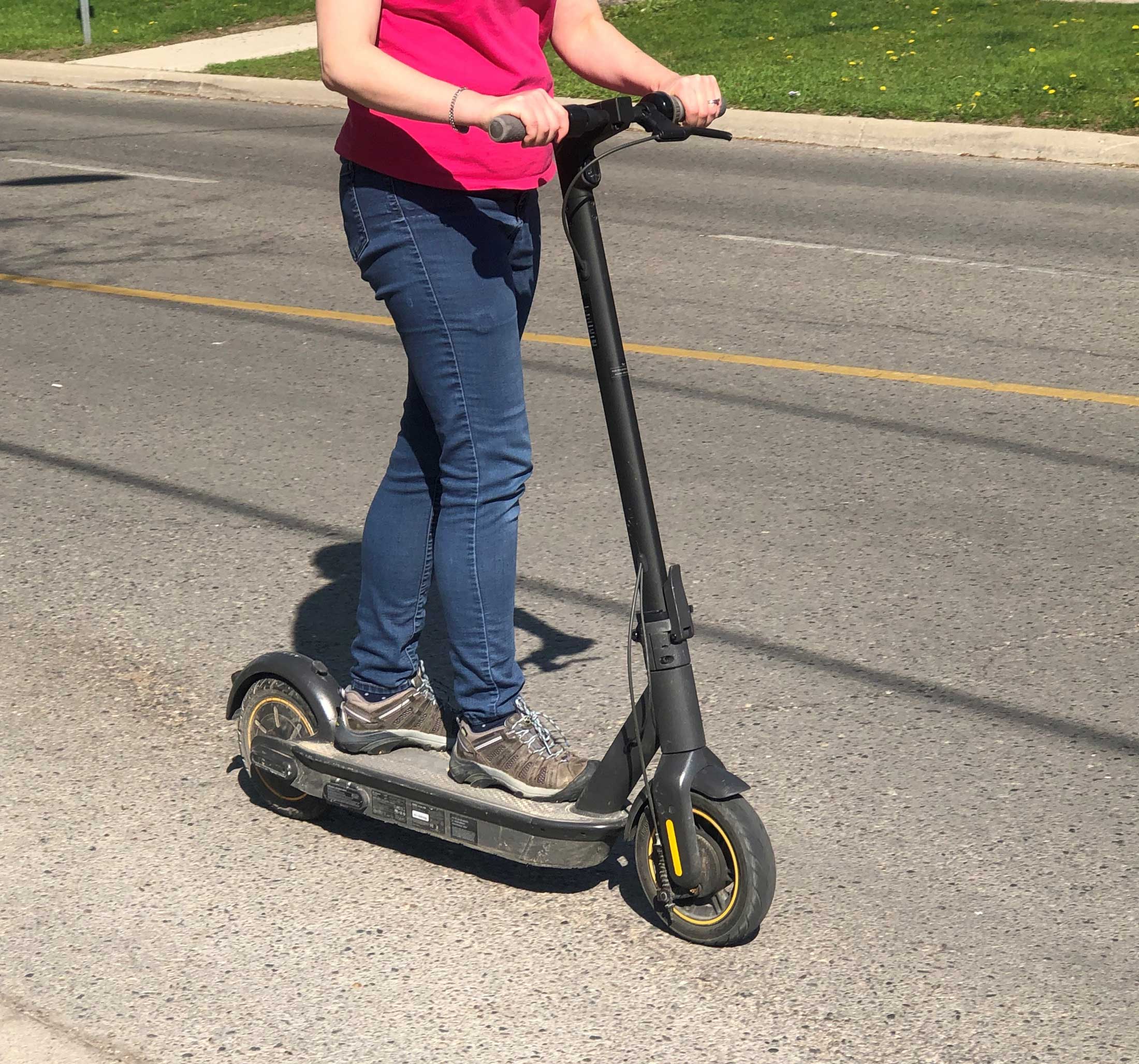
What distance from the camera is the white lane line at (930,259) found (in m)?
8.83

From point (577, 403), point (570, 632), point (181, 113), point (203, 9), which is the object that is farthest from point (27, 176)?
point (203, 9)

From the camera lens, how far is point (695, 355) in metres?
7.39

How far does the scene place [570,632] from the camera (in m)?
4.59

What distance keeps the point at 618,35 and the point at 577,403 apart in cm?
336

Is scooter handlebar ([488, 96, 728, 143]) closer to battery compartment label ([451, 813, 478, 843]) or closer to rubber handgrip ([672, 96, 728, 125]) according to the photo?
rubber handgrip ([672, 96, 728, 125])

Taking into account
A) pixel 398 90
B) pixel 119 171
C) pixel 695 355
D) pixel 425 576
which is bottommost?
pixel 119 171

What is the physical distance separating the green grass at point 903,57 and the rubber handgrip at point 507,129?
11.8m

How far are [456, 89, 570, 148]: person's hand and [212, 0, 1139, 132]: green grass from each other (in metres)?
11.8

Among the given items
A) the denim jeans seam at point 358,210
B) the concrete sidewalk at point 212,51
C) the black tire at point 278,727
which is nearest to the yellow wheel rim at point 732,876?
the black tire at point 278,727

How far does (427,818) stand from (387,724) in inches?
9.6

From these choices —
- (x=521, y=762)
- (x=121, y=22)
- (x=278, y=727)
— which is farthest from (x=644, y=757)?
(x=121, y=22)

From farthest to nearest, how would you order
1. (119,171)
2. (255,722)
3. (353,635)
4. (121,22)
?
(121,22)
(119,171)
(353,635)
(255,722)

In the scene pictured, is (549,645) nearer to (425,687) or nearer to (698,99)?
(425,687)

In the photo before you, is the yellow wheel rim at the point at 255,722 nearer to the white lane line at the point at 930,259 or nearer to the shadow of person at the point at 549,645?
the shadow of person at the point at 549,645
